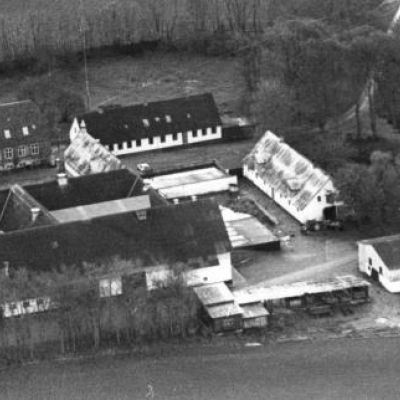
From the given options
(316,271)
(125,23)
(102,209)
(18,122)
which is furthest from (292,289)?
(125,23)

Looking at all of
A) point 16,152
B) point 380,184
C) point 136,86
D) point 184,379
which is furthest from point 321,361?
point 136,86

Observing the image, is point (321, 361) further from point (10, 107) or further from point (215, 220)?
point (10, 107)

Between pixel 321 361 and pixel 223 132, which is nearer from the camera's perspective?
pixel 321 361

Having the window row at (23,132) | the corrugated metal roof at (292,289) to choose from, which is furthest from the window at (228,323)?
the window row at (23,132)

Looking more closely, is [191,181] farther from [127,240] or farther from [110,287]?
[110,287]

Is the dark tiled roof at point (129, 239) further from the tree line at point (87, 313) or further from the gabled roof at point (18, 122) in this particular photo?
the gabled roof at point (18, 122)

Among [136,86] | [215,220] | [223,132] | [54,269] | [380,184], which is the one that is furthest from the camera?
[136,86]

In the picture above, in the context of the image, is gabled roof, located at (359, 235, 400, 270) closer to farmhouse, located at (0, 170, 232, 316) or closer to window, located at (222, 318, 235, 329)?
farmhouse, located at (0, 170, 232, 316)
